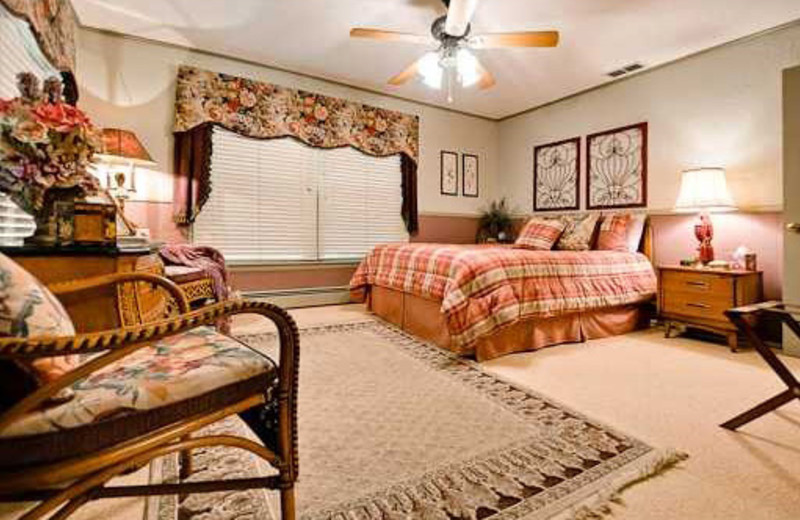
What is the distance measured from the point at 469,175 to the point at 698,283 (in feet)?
10.3

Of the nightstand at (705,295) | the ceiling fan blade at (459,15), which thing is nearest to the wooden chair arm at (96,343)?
the ceiling fan blade at (459,15)

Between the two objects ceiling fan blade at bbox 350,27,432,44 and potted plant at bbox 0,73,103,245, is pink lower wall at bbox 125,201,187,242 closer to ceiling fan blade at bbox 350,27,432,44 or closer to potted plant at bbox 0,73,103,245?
potted plant at bbox 0,73,103,245

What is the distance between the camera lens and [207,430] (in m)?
1.71

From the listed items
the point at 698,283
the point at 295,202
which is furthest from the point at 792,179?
the point at 295,202

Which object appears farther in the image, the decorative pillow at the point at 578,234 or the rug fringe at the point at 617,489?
the decorative pillow at the point at 578,234

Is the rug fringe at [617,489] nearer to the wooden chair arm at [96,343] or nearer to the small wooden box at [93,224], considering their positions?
the wooden chair arm at [96,343]

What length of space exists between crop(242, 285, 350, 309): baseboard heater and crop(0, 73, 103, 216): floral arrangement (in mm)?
2627

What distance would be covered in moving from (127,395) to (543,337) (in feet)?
8.75

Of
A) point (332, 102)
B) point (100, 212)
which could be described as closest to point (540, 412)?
point (100, 212)

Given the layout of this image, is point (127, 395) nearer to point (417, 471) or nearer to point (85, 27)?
point (417, 471)

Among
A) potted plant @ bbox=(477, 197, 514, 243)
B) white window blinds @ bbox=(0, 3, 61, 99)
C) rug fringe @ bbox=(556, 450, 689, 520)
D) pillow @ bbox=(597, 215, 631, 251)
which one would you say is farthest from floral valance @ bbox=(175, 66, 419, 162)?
rug fringe @ bbox=(556, 450, 689, 520)

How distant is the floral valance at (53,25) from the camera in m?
1.98

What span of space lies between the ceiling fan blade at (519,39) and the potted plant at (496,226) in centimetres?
295

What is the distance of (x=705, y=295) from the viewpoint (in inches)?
121
